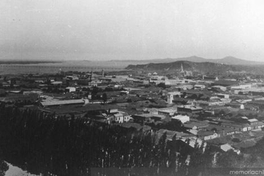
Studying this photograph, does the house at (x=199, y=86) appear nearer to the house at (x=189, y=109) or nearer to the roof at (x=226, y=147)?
the house at (x=189, y=109)

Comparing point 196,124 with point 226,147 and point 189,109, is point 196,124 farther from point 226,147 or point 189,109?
point 226,147

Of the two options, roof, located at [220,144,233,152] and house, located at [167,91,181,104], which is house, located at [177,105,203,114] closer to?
house, located at [167,91,181,104]

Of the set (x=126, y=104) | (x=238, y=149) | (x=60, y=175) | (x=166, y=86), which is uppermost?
(x=166, y=86)

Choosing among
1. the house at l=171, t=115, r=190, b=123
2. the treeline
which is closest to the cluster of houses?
the house at l=171, t=115, r=190, b=123

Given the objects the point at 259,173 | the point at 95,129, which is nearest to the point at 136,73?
the point at 95,129

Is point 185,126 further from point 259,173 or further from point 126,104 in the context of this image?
point 259,173

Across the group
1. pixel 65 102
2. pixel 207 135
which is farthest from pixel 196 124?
pixel 65 102

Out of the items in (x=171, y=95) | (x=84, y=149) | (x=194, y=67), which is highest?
(x=194, y=67)

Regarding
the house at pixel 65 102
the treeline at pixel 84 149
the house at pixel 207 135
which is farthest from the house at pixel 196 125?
the house at pixel 65 102

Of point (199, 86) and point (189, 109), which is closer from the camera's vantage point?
point (189, 109)
